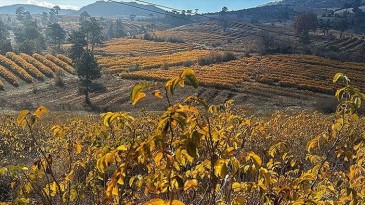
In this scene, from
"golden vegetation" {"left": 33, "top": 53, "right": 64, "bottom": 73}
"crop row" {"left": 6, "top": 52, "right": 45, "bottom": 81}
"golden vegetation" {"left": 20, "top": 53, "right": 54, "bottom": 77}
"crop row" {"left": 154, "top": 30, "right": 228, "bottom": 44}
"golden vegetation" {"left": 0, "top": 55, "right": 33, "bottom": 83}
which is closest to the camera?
"golden vegetation" {"left": 0, "top": 55, "right": 33, "bottom": 83}

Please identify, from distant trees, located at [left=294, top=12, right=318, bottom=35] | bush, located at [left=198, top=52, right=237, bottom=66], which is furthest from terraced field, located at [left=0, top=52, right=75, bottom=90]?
distant trees, located at [left=294, top=12, right=318, bottom=35]

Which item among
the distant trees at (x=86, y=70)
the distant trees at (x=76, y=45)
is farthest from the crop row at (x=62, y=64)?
the distant trees at (x=86, y=70)

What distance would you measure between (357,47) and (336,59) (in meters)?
23.6

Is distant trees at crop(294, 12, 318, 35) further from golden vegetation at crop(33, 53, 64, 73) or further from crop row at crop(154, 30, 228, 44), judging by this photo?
golden vegetation at crop(33, 53, 64, 73)

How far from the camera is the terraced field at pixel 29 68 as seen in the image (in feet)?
146

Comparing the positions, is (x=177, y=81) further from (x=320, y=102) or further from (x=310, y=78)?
(x=310, y=78)

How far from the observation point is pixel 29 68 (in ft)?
160

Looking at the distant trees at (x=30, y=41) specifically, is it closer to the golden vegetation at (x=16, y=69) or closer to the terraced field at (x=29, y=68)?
the terraced field at (x=29, y=68)

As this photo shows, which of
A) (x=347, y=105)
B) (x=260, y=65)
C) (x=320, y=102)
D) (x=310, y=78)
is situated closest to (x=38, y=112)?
(x=347, y=105)

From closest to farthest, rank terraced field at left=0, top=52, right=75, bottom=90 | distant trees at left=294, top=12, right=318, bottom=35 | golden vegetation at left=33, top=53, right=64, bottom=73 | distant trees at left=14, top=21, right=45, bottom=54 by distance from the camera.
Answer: terraced field at left=0, top=52, right=75, bottom=90
golden vegetation at left=33, top=53, right=64, bottom=73
distant trees at left=14, top=21, right=45, bottom=54
distant trees at left=294, top=12, right=318, bottom=35

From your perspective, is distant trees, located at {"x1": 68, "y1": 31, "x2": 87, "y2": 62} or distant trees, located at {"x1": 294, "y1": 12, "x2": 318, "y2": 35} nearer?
distant trees, located at {"x1": 68, "y1": 31, "x2": 87, "y2": 62}

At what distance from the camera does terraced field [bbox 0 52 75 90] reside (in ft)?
146

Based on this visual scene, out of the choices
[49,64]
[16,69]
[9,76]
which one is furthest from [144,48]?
[9,76]

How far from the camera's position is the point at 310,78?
46969 millimetres
